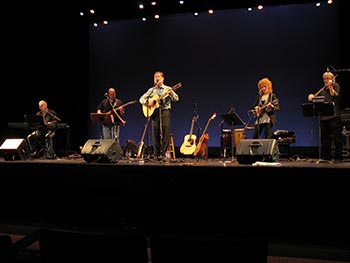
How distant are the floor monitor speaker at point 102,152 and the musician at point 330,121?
3.71 metres

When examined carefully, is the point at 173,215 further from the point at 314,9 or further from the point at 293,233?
the point at 314,9

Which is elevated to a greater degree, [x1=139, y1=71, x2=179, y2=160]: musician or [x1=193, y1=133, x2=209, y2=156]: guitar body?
[x1=139, y1=71, x2=179, y2=160]: musician

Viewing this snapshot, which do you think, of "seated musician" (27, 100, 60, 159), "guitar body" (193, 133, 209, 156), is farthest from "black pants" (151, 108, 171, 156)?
"seated musician" (27, 100, 60, 159)

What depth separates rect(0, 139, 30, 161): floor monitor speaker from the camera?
292 inches

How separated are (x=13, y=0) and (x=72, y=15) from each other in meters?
2.11

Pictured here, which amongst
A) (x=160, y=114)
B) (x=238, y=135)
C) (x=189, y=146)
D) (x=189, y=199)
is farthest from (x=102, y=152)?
(x=238, y=135)

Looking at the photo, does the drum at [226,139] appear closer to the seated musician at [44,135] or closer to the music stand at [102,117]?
the music stand at [102,117]

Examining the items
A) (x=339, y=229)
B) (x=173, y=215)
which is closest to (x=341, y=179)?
(x=339, y=229)

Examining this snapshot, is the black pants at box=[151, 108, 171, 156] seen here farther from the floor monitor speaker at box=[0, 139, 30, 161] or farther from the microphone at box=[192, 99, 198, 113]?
the microphone at box=[192, 99, 198, 113]

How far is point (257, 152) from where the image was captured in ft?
19.6

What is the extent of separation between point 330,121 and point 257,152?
2409 millimetres

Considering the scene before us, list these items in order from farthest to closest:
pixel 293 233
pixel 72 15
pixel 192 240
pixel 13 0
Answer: pixel 72 15, pixel 13 0, pixel 293 233, pixel 192 240

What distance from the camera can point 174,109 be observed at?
40.9ft

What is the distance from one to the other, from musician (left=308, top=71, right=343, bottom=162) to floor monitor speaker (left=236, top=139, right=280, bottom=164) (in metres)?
1.87
